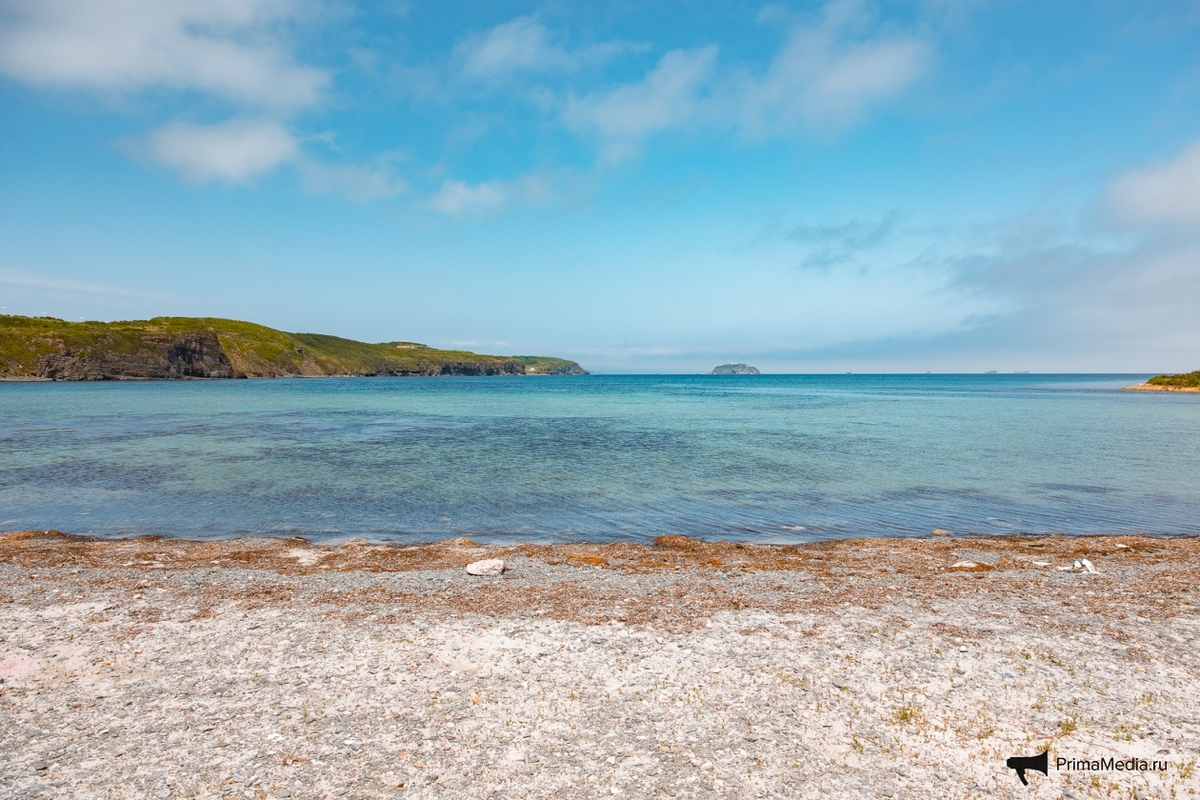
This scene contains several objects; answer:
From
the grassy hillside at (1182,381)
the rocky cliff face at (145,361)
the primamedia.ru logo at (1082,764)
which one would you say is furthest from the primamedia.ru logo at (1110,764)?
the rocky cliff face at (145,361)

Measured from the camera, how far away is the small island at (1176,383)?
401ft

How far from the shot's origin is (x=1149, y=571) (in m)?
15.4

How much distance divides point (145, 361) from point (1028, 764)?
220 metres

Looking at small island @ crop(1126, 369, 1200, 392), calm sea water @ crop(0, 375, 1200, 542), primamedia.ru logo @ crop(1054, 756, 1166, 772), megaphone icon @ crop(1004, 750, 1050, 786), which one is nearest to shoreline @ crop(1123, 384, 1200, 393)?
small island @ crop(1126, 369, 1200, 392)

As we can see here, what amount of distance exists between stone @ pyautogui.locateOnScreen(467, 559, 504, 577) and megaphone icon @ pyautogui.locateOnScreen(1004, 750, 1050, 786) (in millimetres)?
10666

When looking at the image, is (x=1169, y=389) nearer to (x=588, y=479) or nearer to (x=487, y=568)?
(x=588, y=479)

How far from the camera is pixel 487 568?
14898 millimetres

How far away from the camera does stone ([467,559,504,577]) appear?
583 inches

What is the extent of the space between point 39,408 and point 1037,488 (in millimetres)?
98510

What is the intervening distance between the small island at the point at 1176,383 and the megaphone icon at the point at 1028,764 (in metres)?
158

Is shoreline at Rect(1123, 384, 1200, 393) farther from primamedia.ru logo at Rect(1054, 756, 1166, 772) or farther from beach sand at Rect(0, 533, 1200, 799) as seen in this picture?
primamedia.ru logo at Rect(1054, 756, 1166, 772)

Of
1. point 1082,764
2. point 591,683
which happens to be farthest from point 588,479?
point 1082,764

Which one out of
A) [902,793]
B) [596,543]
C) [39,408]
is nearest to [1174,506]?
[596,543]

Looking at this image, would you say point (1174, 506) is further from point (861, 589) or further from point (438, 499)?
point (438, 499)
